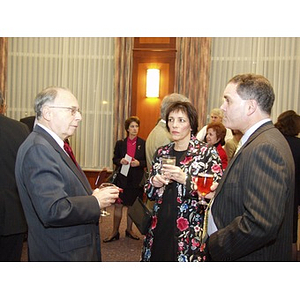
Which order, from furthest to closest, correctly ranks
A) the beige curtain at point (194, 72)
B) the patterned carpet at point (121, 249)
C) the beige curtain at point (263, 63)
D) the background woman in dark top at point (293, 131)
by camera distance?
the beige curtain at point (194, 72) < the beige curtain at point (263, 63) < the patterned carpet at point (121, 249) < the background woman in dark top at point (293, 131)

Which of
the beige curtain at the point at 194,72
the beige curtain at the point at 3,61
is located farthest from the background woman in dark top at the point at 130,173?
the beige curtain at the point at 3,61

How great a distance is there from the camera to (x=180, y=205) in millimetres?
2549

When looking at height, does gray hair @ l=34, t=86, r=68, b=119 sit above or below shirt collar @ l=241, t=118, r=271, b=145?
above

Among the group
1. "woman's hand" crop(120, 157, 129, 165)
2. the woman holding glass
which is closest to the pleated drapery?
"woman's hand" crop(120, 157, 129, 165)

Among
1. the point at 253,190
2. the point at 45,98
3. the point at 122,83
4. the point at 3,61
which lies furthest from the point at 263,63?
the point at 253,190

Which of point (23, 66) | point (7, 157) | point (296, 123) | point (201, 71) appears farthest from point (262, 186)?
point (23, 66)

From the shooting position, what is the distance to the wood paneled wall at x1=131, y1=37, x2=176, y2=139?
7.07 m

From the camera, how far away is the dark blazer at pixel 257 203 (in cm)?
161

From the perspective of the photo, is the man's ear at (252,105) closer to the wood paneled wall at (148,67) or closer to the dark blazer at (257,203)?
the dark blazer at (257,203)

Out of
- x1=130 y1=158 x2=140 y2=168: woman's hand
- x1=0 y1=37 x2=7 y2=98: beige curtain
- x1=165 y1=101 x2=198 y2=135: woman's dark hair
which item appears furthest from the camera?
x1=0 y1=37 x2=7 y2=98: beige curtain

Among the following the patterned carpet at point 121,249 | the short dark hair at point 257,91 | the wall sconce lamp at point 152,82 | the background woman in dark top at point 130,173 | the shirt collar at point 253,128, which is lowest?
the patterned carpet at point 121,249

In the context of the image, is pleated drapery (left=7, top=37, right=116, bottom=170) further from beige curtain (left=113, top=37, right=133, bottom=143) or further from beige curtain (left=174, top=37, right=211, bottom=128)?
beige curtain (left=174, top=37, right=211, bottom=128)

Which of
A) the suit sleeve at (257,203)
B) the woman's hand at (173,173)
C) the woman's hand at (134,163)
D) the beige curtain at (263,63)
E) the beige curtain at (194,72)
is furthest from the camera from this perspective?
the beige curtain at (194,72)

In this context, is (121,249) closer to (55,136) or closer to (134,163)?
(134,163)
